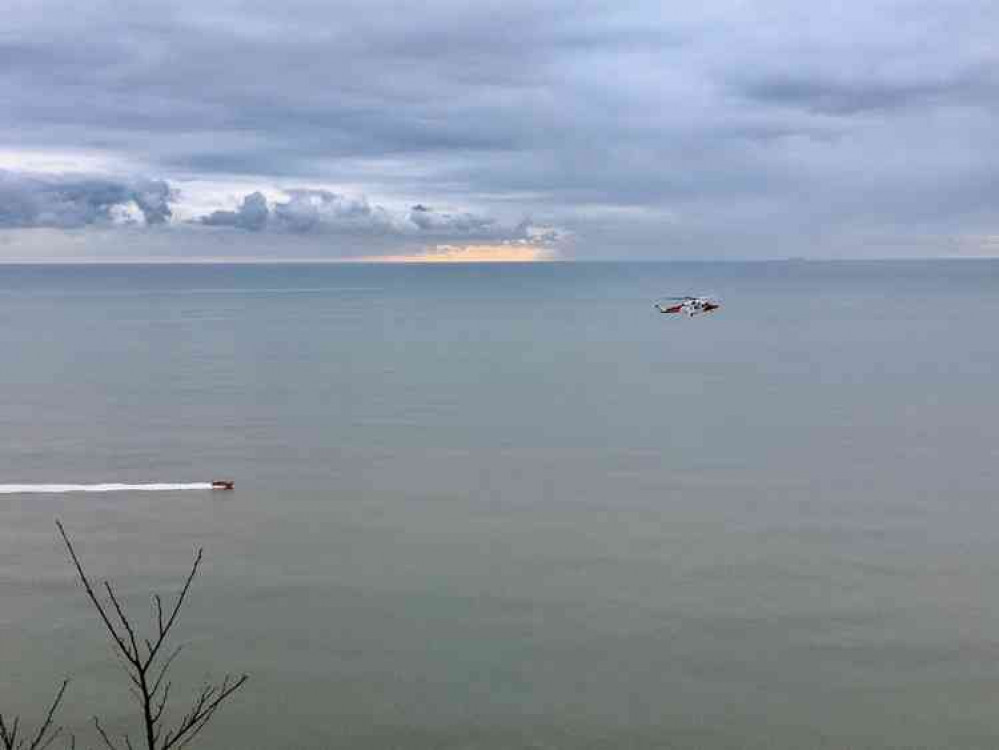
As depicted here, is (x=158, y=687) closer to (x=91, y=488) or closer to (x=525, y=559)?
(x=525, y=559)

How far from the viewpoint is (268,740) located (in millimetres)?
34625

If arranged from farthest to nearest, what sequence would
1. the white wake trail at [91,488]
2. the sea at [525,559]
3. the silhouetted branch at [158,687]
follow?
the white wake trail at [91,488] < the sea at [525,559] < the silhouetted branch at [158,687]

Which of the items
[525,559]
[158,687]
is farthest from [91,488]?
[158,687]

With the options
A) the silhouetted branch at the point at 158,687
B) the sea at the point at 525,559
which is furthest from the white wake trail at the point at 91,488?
the silhouetted branch at the point at 158,687

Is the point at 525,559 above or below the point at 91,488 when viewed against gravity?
above

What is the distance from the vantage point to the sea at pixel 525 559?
36469 millimetres

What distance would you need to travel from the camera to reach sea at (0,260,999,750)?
36.5 metres

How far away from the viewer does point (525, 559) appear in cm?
5194

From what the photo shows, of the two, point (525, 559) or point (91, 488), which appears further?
point (91, 488)

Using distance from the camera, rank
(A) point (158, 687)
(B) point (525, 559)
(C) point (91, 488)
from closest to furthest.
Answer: (A) point (158, 687), (B) point (525, 559), (C) point (91, 488)

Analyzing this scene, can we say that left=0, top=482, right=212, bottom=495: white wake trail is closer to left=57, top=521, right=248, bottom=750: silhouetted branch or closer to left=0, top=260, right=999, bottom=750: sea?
left=0, top=260, right=999, bottom=750: sea

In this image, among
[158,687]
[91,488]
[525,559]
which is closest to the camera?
[158,687]

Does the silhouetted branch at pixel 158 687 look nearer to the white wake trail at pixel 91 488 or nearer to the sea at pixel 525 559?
the sea at pixel 525 559

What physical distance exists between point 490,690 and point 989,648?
19910 mm
